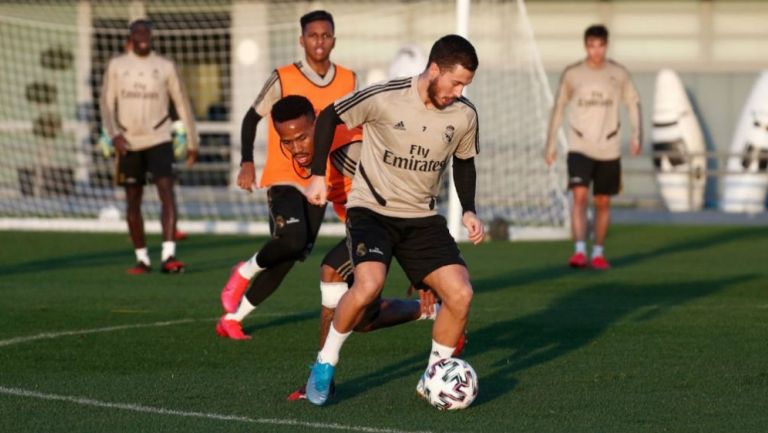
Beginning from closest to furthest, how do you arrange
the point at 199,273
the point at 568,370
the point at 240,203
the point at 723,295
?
the point at 568,370 < the point at 723,295 < the point at 199,273 < the point at 240,203

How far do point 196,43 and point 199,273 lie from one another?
11174 mm

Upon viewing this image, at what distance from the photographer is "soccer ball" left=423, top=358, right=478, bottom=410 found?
6934 mm

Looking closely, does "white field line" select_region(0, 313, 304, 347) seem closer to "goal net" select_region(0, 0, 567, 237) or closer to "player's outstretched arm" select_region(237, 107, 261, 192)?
"player's outstretched arm" select_region(237, 107, 261, 192)

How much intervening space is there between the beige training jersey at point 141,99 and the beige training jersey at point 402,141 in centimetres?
640

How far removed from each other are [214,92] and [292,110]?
57.8 ft

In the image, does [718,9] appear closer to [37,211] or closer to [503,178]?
[503,178]

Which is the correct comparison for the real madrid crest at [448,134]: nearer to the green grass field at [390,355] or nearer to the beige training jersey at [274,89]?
the green grass field at [390,355]

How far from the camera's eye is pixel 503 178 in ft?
67.7

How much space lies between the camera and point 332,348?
23.3 feet

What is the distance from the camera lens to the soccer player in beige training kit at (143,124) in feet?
44.5

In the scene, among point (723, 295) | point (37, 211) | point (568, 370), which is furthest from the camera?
point (37, 211)

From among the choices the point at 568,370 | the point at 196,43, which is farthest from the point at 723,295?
the point at 196,43

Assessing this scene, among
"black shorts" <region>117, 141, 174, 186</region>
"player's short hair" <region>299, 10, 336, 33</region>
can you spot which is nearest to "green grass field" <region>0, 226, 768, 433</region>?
"black shorts" <region>117, 141, 174, 186</region>

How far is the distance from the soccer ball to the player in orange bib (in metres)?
2.33
